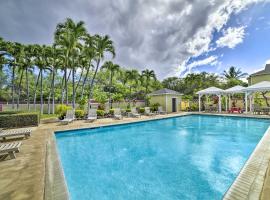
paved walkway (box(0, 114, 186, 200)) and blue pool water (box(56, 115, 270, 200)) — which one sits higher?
paved walkway (box(0, 114, 186, 200))

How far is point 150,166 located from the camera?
5434mm

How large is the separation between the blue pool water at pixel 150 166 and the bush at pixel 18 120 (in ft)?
11.4

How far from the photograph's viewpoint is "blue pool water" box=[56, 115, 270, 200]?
3930 millimetres

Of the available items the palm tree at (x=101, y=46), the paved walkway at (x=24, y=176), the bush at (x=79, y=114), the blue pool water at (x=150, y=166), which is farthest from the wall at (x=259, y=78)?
the paved walkway at (x=24, y=176)

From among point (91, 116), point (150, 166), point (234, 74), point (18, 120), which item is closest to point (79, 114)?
point (91, 116)

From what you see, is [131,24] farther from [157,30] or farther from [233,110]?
[233,110]

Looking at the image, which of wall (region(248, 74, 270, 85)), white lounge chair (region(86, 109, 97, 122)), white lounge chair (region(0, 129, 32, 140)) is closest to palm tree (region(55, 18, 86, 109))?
white lounge chair (region(86, 109, 97, 122))

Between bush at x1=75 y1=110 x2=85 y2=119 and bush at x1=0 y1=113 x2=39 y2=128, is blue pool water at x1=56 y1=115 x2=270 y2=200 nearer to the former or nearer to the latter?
bush at x1=0 y1=113 x2=39 y2=128

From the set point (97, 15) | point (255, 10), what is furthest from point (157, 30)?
point (255, 10)

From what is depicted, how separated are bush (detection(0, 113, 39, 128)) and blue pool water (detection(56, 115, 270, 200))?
348 centimetres

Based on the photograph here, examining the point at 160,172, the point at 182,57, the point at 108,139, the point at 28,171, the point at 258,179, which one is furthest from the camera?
the point at 182,57

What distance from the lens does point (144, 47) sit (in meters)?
21.7

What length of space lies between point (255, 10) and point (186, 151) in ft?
41.9

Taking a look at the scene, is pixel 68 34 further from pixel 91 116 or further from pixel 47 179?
pixel 47 179
